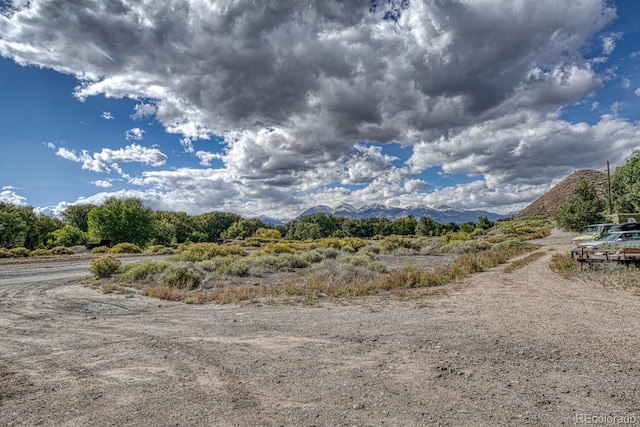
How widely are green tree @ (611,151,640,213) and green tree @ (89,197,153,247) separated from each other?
66234 millimetres

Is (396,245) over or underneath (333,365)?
over

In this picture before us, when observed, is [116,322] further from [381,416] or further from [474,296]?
[474,296]

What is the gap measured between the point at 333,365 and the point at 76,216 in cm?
9894

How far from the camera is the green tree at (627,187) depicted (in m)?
33.3

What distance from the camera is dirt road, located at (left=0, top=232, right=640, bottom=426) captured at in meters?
4.15

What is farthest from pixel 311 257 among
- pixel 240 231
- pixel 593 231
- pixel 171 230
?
pixel 240 231

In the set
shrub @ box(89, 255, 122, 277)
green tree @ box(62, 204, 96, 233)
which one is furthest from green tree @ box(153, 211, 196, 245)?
shrub @ box(89, 255, 122, 277)

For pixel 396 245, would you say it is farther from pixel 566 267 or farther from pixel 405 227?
pixel 405 227

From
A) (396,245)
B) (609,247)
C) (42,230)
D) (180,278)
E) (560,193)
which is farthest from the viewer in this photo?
(560,193)

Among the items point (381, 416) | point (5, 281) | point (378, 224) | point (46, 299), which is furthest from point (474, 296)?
point (378, 224)

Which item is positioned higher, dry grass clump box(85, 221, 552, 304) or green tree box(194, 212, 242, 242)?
green tree box(194, 212, 242, 242)

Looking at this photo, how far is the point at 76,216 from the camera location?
83.9m

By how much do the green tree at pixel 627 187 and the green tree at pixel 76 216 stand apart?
99.5 m

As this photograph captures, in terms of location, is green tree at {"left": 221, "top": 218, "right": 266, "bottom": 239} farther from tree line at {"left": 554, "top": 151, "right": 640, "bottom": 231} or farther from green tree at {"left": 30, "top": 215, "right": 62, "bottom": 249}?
tree line at {"left": 554, "top": 151, "right": 640, "bottom": 231}
